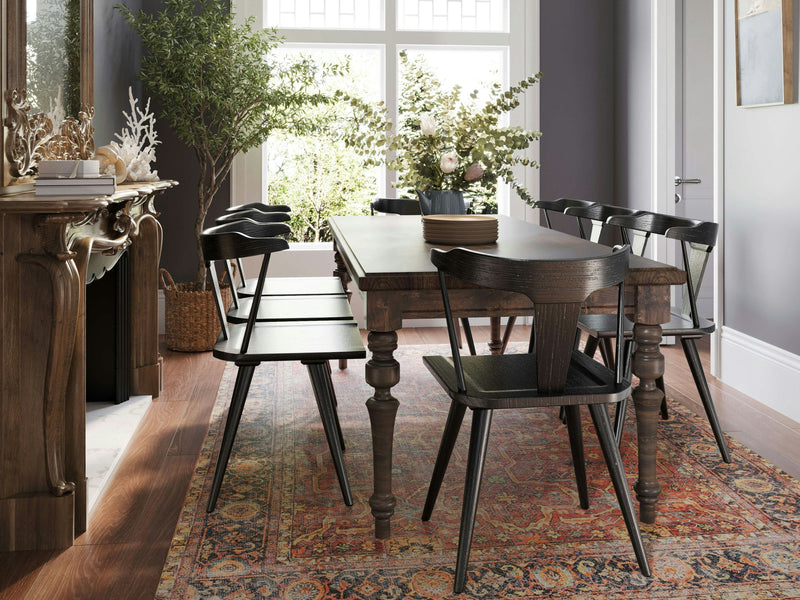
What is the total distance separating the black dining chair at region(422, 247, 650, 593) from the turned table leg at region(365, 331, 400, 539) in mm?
159

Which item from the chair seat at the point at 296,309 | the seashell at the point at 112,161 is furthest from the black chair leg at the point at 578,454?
the seashell at the point at 112,161

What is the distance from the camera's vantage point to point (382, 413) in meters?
2.39

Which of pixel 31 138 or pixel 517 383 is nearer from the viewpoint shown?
pixel 517 383

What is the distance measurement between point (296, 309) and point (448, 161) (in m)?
0.85

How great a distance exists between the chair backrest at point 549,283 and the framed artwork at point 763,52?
2123 mm

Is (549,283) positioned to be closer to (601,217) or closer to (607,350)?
(607,350)

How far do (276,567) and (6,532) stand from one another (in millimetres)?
807

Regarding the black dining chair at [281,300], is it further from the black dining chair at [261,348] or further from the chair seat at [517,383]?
the chair seat at [517,383]

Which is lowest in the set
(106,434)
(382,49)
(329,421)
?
(106,434)

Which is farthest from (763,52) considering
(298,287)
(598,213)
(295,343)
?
(295,343)

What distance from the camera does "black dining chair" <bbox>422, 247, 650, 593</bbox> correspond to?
207cm

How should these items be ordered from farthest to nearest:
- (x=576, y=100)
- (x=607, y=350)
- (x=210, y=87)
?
(x=576, y=100) → (x=210, y=87) → (x=607, y=350)

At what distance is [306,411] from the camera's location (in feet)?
12.7

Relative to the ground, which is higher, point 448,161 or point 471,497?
point 448,161
